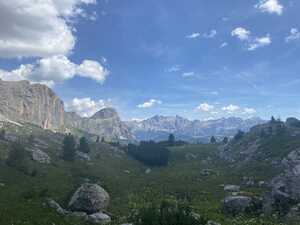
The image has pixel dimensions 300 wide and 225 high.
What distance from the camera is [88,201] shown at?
220 feet

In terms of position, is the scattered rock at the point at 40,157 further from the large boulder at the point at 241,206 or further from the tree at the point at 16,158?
the large boulder at the point at 241,206

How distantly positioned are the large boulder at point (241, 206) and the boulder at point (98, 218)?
21.0m

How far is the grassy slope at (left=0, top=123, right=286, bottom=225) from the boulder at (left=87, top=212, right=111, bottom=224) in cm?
162

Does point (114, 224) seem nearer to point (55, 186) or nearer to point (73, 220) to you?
point (73, 220)

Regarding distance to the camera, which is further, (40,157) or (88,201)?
(40,157)

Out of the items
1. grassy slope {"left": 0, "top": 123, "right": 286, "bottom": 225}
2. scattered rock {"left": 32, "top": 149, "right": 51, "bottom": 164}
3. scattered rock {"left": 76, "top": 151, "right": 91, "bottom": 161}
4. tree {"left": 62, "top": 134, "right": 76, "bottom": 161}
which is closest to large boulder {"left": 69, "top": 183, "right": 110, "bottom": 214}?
grassy slope {"left": 0, "top": 123, "right": 286, "bottom": 225}

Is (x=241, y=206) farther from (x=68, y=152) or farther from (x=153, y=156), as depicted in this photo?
(x=153, y=156)

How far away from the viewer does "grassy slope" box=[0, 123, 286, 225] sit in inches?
2413

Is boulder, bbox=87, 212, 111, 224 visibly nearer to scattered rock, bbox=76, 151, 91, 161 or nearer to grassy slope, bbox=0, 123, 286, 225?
grassy slope, bbox=0, 123, 286, 225

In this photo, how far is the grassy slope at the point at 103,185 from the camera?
2413 inches

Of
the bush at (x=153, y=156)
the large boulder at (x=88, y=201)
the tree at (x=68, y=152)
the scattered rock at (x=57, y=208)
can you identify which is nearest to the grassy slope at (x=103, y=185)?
the scattered rock at (x=57, y=208)

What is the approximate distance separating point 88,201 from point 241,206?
26.8 m

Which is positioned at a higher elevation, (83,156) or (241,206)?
(83,156)

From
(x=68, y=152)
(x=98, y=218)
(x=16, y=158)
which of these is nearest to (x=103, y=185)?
(x=16, y=158)
